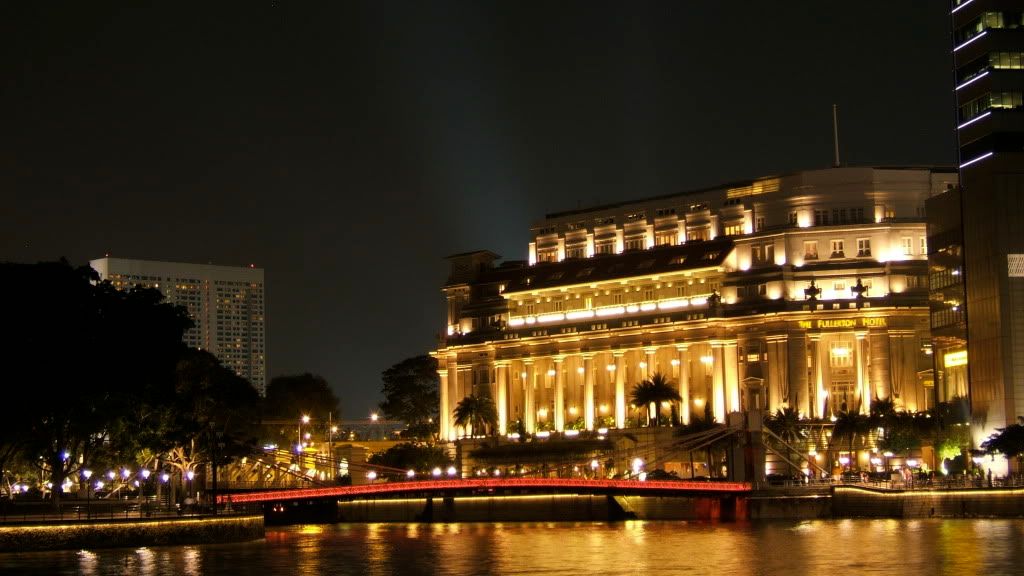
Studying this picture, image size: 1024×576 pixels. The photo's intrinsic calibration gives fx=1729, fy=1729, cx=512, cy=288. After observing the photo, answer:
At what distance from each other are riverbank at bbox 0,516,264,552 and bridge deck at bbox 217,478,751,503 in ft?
60.6

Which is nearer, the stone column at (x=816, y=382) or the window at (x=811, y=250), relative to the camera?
the stone column at (x=816, y=382)

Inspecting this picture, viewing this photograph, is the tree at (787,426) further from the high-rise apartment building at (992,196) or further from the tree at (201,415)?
the tree at (201,415)

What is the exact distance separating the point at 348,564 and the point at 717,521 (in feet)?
153

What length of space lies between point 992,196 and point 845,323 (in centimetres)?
4679

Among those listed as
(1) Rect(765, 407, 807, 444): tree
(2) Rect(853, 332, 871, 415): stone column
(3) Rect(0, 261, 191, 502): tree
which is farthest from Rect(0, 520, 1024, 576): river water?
(2) Rect(853, 332, 871, 415): stone column

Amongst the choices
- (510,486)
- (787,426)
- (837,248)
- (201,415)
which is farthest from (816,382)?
(201,415)

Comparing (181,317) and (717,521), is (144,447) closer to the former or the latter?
(181,317)

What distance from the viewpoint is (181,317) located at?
147 metres

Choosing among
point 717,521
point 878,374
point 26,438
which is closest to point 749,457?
point 717,521

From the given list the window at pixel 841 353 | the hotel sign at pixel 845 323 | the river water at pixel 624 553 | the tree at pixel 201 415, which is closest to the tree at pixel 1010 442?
the river water at pixel 624 553

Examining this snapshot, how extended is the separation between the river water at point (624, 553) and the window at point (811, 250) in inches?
2290

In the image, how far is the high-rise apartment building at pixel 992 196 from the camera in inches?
5768

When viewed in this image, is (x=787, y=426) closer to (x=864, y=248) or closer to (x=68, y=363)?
(x=864, y=248)

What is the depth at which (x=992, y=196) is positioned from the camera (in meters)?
148
